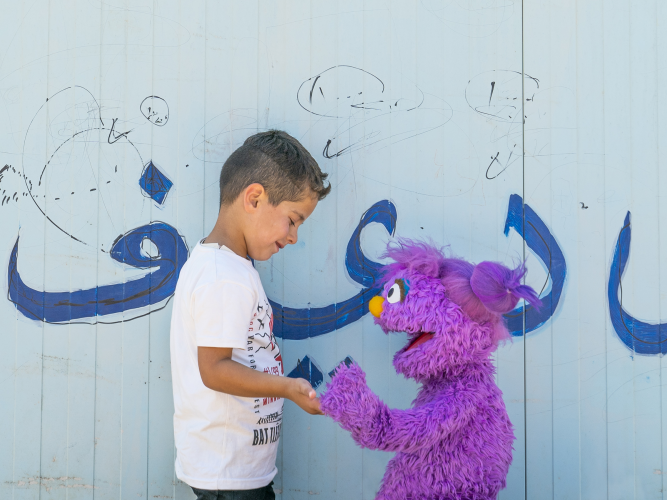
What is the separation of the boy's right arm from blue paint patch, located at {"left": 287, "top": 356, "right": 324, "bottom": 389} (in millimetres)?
491

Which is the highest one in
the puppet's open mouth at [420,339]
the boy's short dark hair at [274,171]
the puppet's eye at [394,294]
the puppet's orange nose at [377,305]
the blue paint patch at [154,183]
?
the boy's short dark hair at [274,171]

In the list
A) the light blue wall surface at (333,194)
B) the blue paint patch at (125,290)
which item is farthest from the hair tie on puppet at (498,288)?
the blue paint patch at (125,290)

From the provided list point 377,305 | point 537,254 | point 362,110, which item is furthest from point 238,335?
point 537,254

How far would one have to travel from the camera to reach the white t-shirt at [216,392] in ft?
4.45

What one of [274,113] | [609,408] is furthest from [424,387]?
[274,113]

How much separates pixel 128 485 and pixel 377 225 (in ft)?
3.77

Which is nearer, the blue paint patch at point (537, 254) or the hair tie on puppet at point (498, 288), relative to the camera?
the hair tie on puppet at point (498, 288)

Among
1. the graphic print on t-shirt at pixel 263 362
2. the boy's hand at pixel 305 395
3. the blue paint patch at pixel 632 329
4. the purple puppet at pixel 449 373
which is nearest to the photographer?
the boy's hand at pixel 305 395

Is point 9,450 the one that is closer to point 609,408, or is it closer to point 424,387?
point 424,387

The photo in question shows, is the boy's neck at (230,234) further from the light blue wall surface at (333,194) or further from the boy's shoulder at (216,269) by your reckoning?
the light blue wall surface at (333,194)

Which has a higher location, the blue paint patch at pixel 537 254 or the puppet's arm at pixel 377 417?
the blue paint patch at pixel 537 254

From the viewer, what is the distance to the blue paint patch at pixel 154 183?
6.13ft

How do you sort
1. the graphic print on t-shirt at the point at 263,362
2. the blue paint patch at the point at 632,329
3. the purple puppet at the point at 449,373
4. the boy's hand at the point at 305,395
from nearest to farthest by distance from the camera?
the boy's hand at the point at 305,395, the purple puppet at the point at 449,373, the graphic print on t-shirt at the point at 263,362, the blue paint patch at the point at 632,329

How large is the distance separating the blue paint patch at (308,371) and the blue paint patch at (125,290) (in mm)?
469
